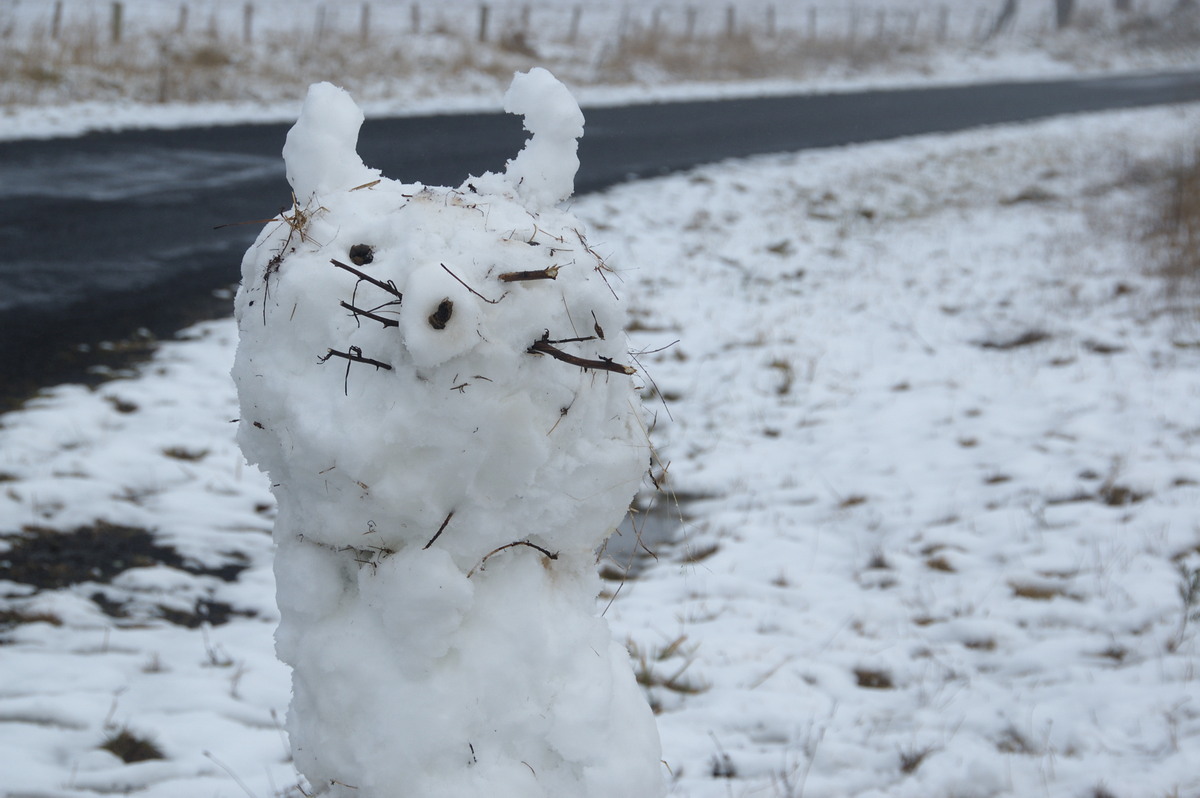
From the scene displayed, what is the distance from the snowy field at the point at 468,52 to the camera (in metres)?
12.6

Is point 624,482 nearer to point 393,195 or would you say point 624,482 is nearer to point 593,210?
point 393,195

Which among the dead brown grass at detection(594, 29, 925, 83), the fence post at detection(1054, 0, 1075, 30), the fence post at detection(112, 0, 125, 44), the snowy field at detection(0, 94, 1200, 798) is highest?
the fence post at detection(1054, 0, 1075, 30)

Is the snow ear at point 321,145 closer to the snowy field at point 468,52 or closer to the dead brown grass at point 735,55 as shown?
the snowy field at point 468,52

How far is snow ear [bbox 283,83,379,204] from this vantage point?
5.24 feet

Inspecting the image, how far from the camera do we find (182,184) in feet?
27.7

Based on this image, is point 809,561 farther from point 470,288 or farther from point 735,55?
point 735,55

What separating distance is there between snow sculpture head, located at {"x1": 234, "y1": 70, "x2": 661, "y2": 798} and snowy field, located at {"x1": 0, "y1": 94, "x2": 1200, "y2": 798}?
886 mm

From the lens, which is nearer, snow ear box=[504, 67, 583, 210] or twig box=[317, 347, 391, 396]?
twig box=[317, 347, 391, 396]

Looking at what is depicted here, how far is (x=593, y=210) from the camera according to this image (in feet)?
29.1

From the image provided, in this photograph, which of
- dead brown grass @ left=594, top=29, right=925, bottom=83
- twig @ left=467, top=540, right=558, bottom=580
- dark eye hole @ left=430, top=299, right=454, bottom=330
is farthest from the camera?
dead brown grass @ left=594, top=29, right=925, bottom=83

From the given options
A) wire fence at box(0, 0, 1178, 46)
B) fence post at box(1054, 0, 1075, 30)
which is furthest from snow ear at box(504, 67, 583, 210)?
fence post at box(1054, 0, 1075, 30)

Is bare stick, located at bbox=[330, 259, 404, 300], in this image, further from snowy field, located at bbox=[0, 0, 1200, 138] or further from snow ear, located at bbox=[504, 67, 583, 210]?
snowy field, located at bbox=[0, 0, 1200, 138]

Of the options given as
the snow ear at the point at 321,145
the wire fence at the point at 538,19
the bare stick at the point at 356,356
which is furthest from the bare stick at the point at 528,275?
the wire fence at the point at 538,19

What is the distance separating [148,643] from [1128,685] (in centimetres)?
311
